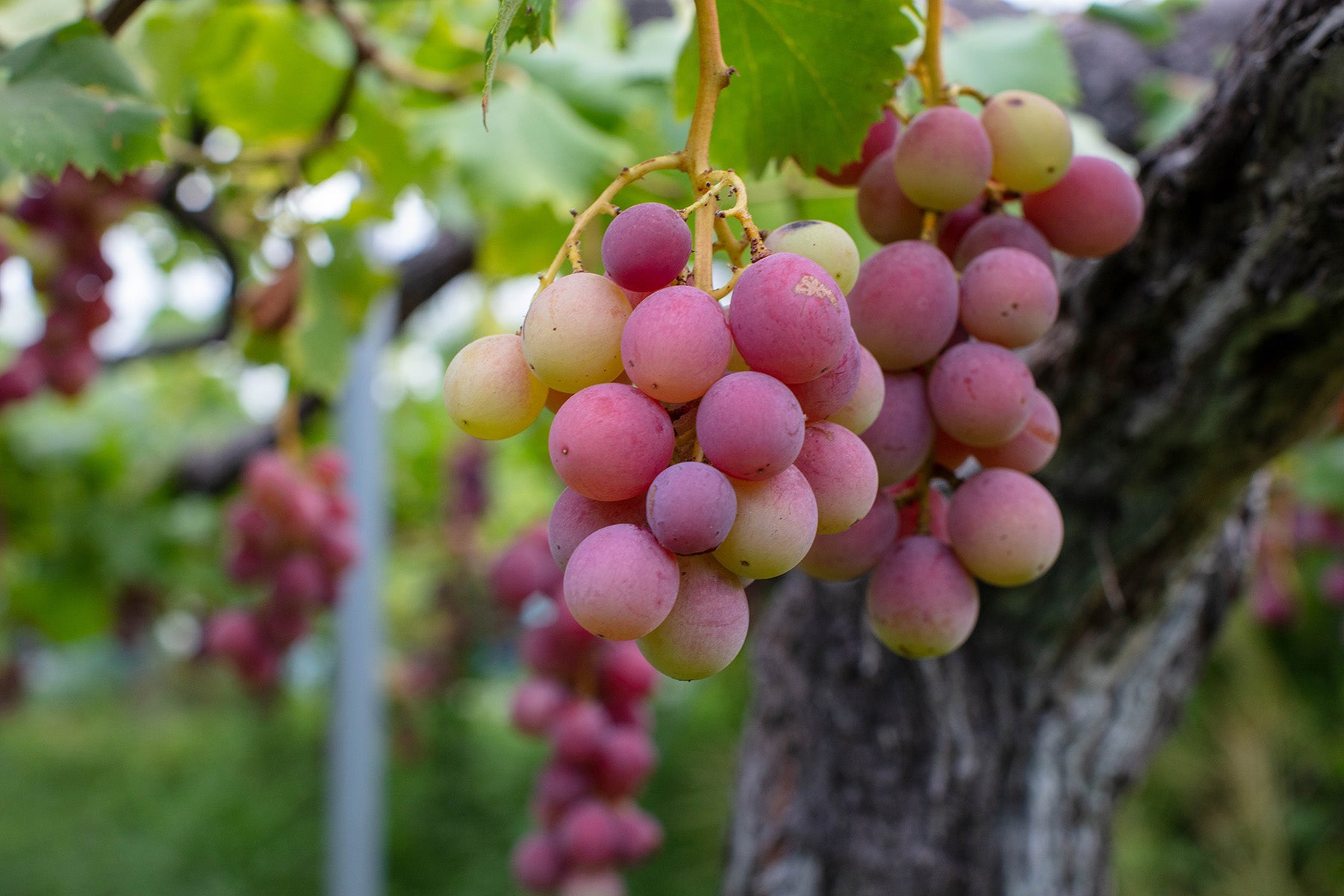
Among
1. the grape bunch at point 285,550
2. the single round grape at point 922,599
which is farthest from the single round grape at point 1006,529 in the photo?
the grape bunch at point 285,550

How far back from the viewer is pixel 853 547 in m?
0.48

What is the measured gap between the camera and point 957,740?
0.98 metres

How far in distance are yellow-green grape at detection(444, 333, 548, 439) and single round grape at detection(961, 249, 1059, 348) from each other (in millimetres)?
238

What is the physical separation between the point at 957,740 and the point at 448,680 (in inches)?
128

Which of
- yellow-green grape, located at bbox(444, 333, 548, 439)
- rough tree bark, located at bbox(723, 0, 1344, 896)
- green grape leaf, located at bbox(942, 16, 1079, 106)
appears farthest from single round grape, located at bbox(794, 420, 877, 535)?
green grape leaf, located at bbox(942, 16, 1079, 106)

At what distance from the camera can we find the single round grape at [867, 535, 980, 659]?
0.49 meters

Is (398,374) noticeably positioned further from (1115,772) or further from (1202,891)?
(1202,891)

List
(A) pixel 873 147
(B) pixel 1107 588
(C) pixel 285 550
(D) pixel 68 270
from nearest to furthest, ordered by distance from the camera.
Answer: (A) pixel 873 147 < (B) pixel 1107 588 < (D) pixel 68 270 < (C) pixel 285 550

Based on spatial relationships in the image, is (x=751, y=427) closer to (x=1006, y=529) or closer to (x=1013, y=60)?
(x=1006, y=529)

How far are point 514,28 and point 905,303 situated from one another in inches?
A: 9.0

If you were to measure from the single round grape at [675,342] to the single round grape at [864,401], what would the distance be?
3.4 inches

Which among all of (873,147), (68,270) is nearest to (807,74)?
(873,147)

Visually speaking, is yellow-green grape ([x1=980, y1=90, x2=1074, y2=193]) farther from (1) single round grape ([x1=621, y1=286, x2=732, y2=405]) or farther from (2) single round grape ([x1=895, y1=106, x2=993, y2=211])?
(1) single round grape ([x1=621, y1=286, x2=732, y2=405])

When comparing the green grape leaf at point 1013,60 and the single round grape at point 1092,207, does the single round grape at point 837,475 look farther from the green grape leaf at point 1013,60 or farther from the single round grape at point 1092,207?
the green grape leaf at point 1013,60
